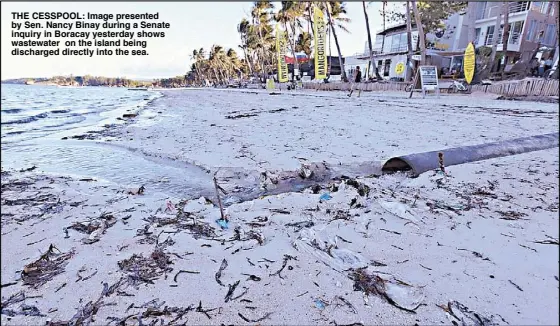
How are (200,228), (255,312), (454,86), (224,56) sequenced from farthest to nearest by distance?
1. (224,56)
2. (454,86)
3. (200,228)
4. (255,312)

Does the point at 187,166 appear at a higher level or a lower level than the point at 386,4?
lower

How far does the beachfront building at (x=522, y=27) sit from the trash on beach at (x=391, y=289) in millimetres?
29212

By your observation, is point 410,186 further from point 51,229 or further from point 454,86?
point 454,86

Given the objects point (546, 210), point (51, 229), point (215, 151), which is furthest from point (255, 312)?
point (215, 151)

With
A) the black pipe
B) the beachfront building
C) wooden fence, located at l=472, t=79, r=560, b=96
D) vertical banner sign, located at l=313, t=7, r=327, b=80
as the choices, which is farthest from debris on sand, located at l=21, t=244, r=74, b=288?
the beachfront building

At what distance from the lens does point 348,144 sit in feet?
16.6

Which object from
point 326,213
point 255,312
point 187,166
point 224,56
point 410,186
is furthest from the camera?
point 224,56

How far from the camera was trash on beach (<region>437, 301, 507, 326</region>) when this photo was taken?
1.31 metres

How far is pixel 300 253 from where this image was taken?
1.84 meters

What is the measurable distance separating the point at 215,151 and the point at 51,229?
2902 mm

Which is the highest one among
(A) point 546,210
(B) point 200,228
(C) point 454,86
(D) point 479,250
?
(C) point 454,86

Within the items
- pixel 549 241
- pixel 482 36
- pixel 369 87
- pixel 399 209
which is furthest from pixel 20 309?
pixel 482 36

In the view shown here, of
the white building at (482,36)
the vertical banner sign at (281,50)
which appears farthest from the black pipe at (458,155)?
the white building at (482,36)

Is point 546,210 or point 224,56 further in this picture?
point 224,56
